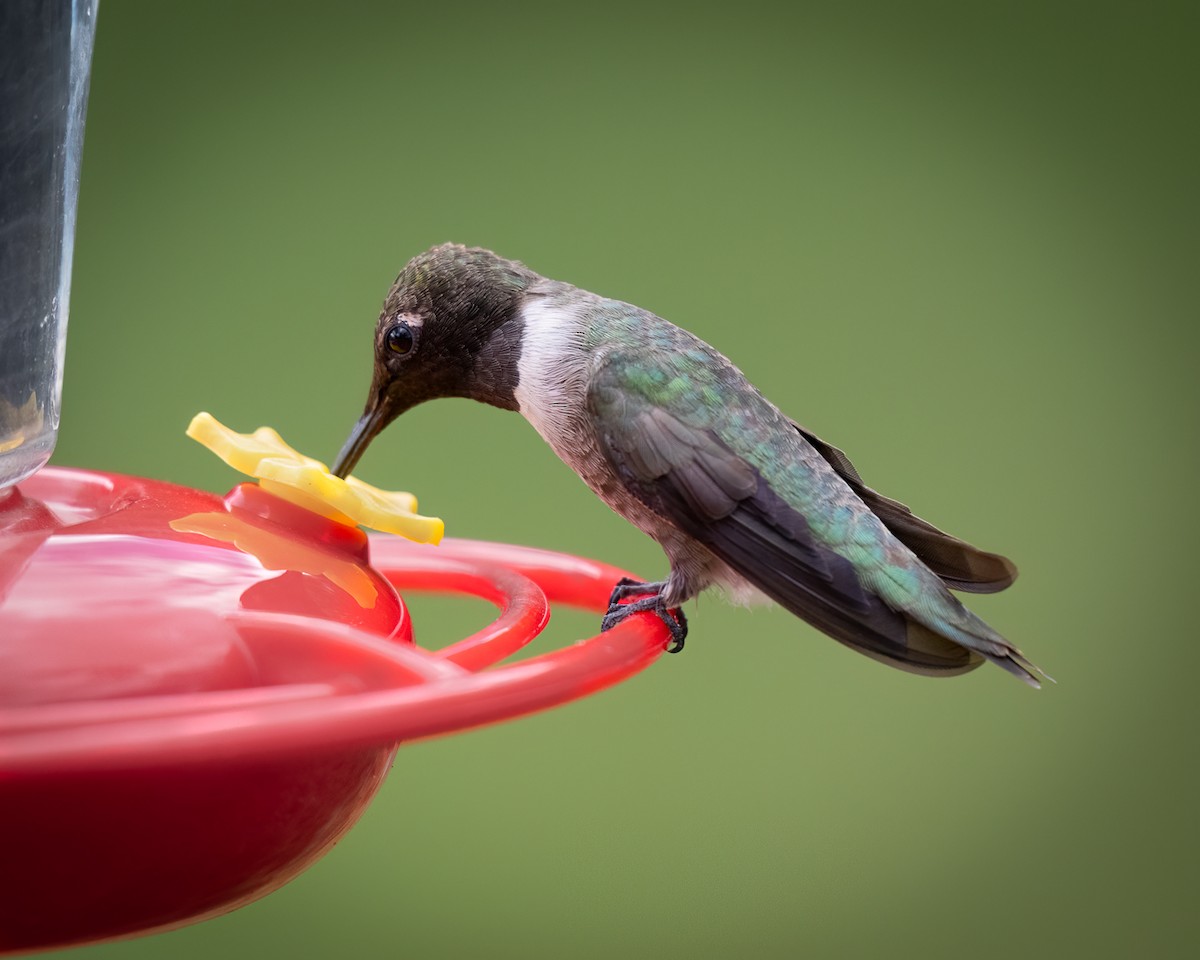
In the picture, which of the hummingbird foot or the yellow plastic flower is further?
the hummingbird foot

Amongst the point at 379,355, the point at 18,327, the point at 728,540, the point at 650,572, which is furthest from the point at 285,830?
the point at 650,572

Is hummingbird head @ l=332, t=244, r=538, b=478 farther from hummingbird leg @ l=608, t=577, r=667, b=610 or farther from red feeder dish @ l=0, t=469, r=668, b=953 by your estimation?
red feeder dish @ l=0, t=469, r=668, b=953

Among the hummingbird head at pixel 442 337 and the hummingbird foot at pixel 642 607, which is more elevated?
the hummingbird head at pixel 442 337

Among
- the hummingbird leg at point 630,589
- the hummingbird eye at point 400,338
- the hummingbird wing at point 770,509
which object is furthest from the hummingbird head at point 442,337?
the hummingbird leg at point 630,589

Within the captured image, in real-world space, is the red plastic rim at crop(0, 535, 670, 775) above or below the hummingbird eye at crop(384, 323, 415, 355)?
below

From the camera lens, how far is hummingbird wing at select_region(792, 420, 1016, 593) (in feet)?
5.33

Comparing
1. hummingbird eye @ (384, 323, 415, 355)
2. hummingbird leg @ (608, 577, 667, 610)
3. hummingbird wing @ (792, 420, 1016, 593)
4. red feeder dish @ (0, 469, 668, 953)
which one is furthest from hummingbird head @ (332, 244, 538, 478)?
red feeder dish @ (0, 469, 668, 953)

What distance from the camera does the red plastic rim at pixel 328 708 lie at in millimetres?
721

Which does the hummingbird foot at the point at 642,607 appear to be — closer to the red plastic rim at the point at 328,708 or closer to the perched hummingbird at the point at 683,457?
the perched hummingbird at the point at 683,457

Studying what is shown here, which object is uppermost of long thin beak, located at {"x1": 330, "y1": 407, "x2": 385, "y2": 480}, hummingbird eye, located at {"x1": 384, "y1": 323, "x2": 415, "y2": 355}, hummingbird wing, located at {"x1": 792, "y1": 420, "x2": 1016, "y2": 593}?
hummingbird eye, located at {"x1": 384, "y1": 323, "x2": 415, "y2": 355}

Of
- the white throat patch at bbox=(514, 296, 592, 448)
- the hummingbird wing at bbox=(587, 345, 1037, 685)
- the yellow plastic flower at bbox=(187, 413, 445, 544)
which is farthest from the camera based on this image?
the white throat patch at bbox=(514, 296, 592, 448)

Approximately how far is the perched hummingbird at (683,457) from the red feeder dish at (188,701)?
16.2 inches

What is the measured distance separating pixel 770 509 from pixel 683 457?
114mm

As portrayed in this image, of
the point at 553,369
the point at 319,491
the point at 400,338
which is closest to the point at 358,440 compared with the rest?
the point at 400,338
